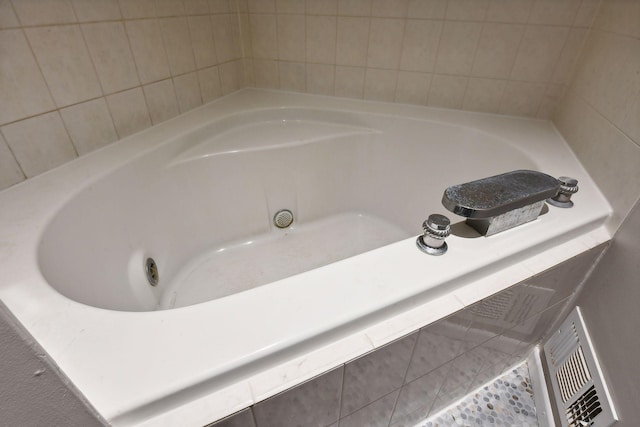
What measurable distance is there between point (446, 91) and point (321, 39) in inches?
19.3

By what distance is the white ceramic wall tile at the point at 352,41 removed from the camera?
110cm

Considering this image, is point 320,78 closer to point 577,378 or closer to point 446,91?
point 446,91

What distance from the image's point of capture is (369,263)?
0.54m

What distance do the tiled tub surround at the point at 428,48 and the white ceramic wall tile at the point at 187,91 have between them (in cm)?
31

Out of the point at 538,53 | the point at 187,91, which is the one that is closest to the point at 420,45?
the point at 538,53

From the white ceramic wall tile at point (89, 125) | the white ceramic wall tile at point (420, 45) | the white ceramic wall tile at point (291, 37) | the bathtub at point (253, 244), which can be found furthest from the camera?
the white ceramic wall tile at point (291, 37)

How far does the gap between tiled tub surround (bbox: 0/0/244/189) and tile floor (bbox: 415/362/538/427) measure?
113cm

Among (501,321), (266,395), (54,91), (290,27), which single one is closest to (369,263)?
(266,395)

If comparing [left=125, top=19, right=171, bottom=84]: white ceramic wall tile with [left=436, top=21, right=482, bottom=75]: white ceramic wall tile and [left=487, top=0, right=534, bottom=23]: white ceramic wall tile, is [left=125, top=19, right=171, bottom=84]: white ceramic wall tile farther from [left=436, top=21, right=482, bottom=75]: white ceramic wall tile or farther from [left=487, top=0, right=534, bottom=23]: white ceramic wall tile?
[left=487, top=0, right=534, bottom=23]: white ceramic wall tile

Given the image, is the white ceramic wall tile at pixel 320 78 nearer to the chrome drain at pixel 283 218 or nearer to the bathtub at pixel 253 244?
the bathtub at pixel 253 244

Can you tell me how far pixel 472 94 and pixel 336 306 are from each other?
1.00m

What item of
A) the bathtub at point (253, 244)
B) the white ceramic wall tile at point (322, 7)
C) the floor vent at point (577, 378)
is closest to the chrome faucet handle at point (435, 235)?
the bathtub at point (253, 244)

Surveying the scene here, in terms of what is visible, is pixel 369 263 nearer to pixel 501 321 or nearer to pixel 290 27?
pixel 501 321

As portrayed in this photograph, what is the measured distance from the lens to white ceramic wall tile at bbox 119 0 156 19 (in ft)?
2.67
